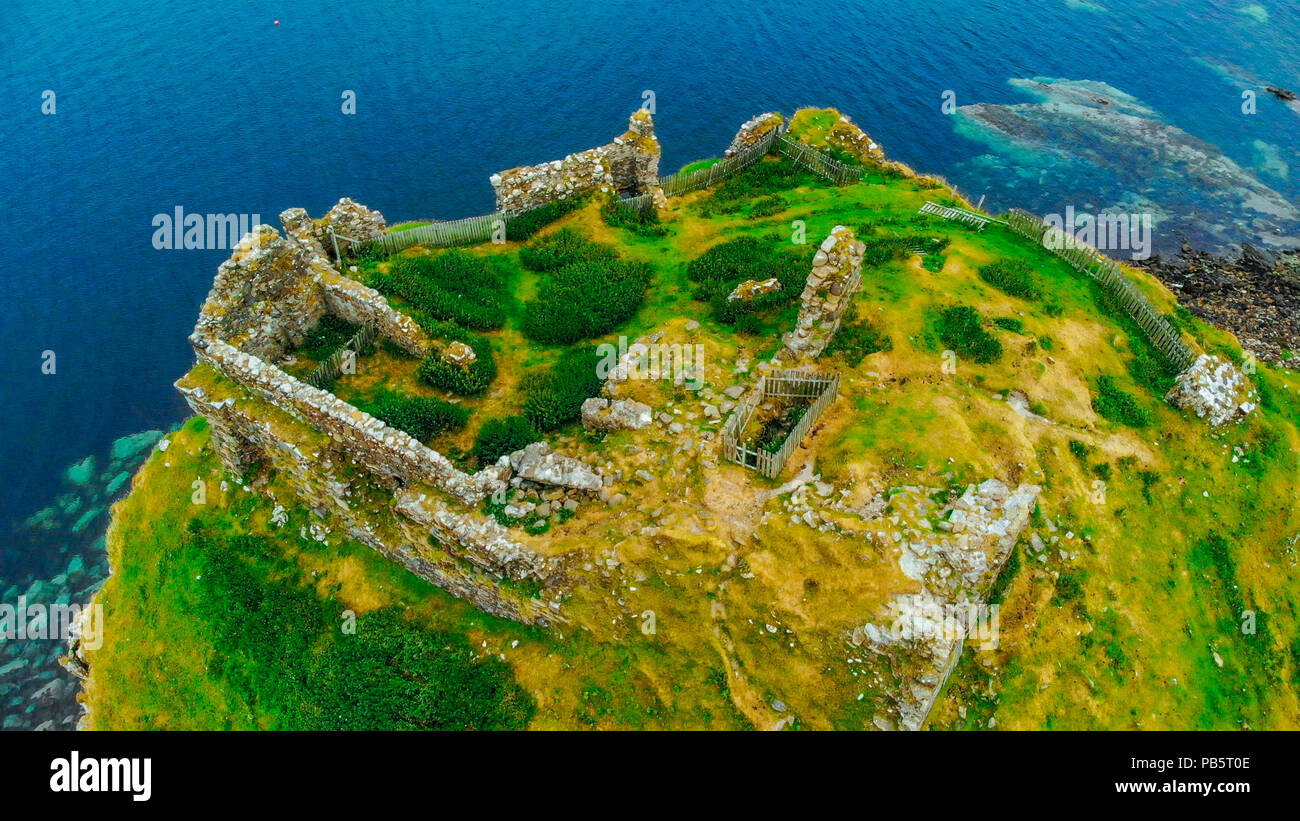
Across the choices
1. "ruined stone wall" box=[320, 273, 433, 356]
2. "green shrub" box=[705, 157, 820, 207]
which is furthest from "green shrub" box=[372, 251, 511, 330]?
"green shrub" box=[705, 157, 820, 207]

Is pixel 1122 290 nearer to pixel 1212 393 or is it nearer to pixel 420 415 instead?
pixel 1212 393

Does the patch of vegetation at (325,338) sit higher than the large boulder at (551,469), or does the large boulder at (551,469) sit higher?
the patch of vegetation at (325,338)

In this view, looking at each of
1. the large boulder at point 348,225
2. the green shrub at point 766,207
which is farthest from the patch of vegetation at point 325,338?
the green shrub at point 766,207

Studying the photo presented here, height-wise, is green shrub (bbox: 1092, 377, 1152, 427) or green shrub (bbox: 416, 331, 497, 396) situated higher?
green shrub (bbox: 1092, 377, 1152, 427)

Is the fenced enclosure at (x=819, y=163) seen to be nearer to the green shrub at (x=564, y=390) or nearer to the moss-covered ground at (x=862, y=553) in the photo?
the moss-covered ground at (x=862, y=553)

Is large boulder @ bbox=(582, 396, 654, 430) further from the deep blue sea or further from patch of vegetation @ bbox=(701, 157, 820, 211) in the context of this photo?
the deep blue sea
